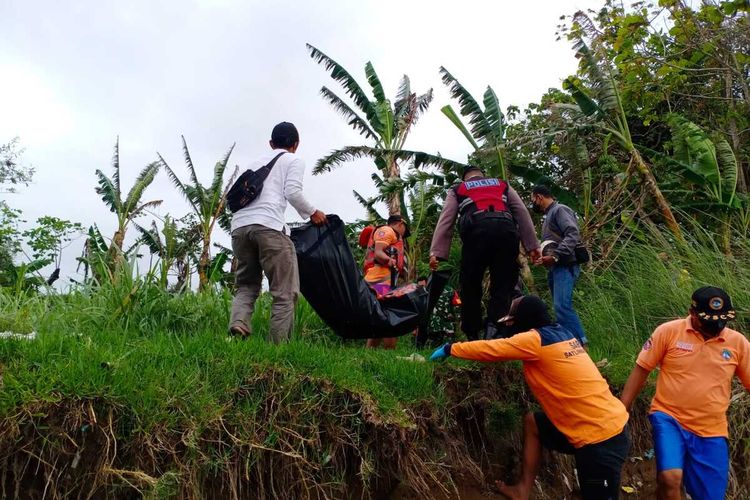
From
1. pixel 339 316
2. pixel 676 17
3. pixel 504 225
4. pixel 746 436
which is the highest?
pixel 676 17

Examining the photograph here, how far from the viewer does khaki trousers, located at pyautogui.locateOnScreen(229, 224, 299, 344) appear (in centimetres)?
457

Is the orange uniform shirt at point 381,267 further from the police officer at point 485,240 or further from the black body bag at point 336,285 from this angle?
the black body bag at point 336,285

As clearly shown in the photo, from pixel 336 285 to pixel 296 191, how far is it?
0.79m

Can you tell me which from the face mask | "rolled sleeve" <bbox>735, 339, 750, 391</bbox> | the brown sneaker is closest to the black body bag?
the brown sneaker

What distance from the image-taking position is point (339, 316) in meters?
4.71

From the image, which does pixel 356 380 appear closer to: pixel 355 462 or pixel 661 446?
pixel 355 462

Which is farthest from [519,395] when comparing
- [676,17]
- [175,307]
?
[676,17]

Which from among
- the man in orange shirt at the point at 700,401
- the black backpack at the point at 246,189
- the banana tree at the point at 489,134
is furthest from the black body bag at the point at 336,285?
the banana tree at the point at 489,134

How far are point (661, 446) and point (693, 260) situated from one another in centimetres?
410

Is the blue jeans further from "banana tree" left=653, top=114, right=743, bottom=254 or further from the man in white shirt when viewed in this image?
"banana tree" left=653, top=114, right=743, bottom=254

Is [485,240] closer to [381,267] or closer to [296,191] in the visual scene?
[381,267]

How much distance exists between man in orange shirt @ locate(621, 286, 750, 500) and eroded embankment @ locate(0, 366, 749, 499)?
1.19m

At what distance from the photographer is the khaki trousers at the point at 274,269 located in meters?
4.57

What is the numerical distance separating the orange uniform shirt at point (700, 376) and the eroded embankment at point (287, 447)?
128 centimetres
